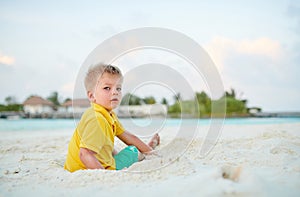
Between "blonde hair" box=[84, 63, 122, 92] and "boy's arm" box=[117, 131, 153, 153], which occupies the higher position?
"blonde hair" box=[84, 63, 122, 92]

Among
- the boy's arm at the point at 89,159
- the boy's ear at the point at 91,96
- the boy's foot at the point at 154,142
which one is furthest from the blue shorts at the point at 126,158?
the boy's foot at the point at 154,142

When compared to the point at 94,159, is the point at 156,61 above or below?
above

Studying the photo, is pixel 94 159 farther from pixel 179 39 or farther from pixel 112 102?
pixel 179 39

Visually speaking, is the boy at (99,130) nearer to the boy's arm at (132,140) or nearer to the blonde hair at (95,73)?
the blonde hair at (95,73)

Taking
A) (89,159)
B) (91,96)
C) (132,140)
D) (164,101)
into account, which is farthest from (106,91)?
(164,101)

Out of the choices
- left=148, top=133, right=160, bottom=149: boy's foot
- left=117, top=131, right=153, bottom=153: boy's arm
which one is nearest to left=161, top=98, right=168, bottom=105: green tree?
left=148, top=133, right=160, bottom=149: boy's foot

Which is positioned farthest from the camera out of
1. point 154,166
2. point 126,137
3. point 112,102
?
point 126,137

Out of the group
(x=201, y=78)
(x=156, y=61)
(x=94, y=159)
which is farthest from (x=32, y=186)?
(x=201, y=78)

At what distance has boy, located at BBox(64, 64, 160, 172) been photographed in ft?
5.16

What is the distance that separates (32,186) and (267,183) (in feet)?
3.48

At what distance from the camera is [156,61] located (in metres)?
2.45

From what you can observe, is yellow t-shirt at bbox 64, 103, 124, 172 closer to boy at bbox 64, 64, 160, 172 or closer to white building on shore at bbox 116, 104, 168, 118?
boy at bbox 64, 64, 160, 172

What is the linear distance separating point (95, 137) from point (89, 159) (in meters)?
0.13

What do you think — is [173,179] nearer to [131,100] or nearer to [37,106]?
[131,100]
